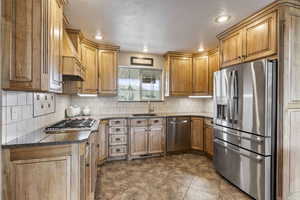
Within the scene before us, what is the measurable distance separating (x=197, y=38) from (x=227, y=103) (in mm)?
1432

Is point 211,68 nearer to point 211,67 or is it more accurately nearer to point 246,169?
point 211,67

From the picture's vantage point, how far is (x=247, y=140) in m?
2.25

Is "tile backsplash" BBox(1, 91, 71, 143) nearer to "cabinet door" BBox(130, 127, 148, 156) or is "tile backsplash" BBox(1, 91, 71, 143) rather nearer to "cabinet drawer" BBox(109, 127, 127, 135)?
"cabinet drawer" BBox(109, 127, 127, 135)

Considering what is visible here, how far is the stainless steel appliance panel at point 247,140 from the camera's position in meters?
2.02

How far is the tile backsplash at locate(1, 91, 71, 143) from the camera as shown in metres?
1.43

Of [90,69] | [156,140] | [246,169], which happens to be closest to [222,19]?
[246,169]

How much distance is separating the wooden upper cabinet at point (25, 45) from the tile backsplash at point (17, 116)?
225 millimetres

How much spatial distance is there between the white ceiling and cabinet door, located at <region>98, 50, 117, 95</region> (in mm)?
366

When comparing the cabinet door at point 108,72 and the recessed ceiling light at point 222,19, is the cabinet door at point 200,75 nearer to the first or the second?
the recessed ceiling light at point 222,19

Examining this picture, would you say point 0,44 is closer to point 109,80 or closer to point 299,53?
point 109,80

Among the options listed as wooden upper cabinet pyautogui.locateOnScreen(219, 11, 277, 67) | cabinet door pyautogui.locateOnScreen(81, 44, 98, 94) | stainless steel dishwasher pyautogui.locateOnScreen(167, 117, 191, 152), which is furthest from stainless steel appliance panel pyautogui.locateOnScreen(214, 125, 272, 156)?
cabinet door pyautogui.locateOnScreen(81, 44, 98, 94)

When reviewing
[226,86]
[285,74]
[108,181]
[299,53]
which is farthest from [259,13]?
[108,181]

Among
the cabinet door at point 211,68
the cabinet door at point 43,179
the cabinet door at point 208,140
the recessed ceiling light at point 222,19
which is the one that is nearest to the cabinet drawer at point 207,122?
the cabinet door at point 208,140

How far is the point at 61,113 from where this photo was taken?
309 centimetres
